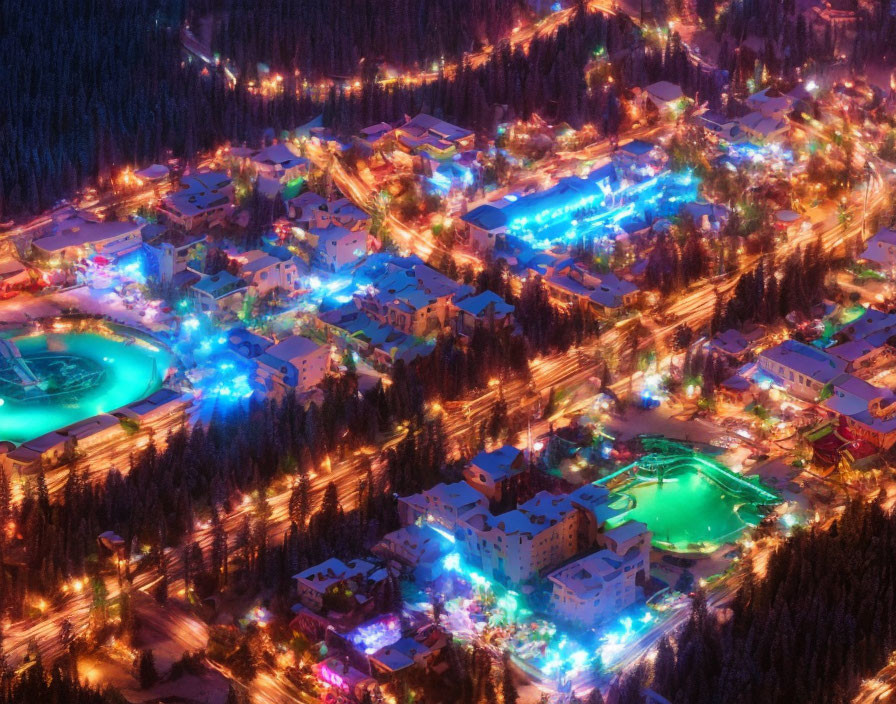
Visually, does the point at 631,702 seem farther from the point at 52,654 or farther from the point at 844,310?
the point at 844,310

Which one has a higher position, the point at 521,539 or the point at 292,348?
the point at 521,539

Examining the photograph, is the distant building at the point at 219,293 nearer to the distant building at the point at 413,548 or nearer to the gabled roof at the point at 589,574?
the distant building at the point at 413,548

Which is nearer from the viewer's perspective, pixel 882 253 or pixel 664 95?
pixel 882 253

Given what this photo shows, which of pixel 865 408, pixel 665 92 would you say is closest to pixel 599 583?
pixel 865 408

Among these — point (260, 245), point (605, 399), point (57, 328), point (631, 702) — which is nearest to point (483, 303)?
point (605, 399)

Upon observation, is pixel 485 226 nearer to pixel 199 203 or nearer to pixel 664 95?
pixel 199 203

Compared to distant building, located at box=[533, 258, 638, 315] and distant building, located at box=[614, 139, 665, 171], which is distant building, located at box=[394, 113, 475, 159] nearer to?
distant building, located at box=[614, 139, 665, 171]

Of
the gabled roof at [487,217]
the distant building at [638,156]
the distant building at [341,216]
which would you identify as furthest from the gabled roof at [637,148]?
the distant building at [341,216]
